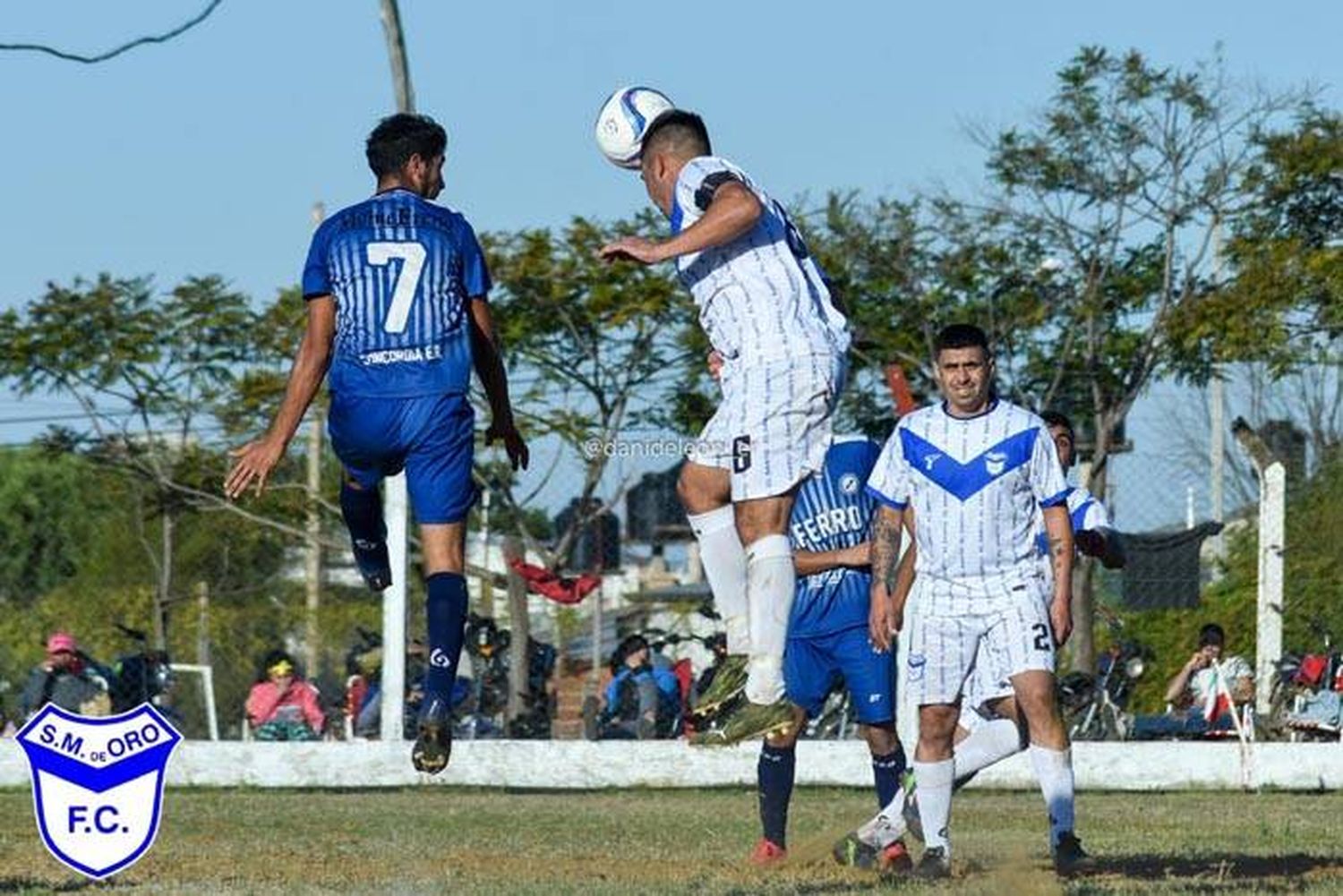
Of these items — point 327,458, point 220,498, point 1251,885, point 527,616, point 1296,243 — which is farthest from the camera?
point 327,458

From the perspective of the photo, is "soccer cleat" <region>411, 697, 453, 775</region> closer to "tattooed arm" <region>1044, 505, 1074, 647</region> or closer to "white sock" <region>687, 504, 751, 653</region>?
"white sock" <region>687, 504, 751, 653</region>

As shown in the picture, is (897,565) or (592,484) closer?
(897,565)

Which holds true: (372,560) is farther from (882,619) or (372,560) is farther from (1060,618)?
(1060,618)

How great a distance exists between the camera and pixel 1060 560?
10672mm

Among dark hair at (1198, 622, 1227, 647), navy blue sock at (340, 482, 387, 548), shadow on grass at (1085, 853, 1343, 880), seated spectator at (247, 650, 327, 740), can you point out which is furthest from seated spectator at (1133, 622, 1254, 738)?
navy blue sock at (340, 482, 387, 548)

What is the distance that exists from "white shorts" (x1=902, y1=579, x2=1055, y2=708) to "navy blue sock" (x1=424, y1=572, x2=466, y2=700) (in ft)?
6.25

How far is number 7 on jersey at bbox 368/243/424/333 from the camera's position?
9.41 metres

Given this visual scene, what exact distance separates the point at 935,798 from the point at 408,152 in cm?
340

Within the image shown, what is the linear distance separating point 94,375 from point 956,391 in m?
20.5

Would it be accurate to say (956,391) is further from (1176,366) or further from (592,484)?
(1176,366)

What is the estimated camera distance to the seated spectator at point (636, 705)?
23109 mm

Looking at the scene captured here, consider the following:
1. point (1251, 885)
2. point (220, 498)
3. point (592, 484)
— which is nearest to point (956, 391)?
point (1251, 885)

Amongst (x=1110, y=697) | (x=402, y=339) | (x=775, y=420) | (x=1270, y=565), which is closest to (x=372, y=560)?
(x=402, y=339)

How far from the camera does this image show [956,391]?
420 inches
